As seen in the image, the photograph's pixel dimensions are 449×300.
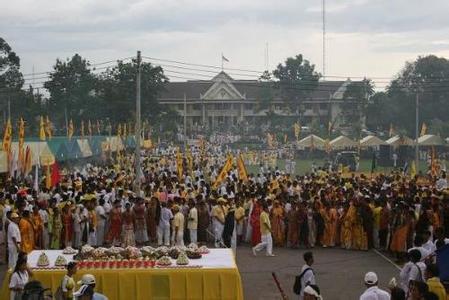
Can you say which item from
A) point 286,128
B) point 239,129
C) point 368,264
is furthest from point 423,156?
point 368,264

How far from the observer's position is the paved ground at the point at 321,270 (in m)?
13.7

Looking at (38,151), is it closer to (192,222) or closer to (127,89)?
(192,222)

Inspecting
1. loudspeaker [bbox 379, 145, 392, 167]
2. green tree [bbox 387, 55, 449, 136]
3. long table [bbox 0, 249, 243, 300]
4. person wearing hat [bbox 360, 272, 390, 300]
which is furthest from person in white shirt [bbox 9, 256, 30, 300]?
green tree [bbox 387, 55, 449, 136]

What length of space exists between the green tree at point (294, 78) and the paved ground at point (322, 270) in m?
59.7

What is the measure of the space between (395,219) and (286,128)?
2422 inches

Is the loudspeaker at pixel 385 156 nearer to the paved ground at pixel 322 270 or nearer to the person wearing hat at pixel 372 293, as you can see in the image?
the paved ground at pixel 322 270

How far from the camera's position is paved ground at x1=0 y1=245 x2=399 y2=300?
44.9 ft

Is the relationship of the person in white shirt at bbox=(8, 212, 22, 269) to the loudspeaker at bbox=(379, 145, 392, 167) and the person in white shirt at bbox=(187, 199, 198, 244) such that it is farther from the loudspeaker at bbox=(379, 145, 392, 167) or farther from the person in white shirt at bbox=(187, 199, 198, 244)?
the loudspeaker at bbox=(379, 145, 392, 167)

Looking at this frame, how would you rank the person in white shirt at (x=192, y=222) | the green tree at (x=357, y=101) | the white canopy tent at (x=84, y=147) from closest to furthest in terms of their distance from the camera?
the person in white shirt at (x=192, y=222) < the white canopy tent at (x=84, y=147) < the green tree at (x=357, y=101)

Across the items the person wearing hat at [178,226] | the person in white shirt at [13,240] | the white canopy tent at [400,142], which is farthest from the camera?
the white canopy tent at [400,142]

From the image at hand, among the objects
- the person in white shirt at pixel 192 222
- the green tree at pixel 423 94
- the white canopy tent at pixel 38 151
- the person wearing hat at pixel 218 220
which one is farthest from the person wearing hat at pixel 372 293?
the green tree at pixel 423 94

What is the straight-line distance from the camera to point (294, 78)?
255ft

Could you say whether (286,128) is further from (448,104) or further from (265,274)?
(265,274)

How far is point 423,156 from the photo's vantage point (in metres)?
56.5
